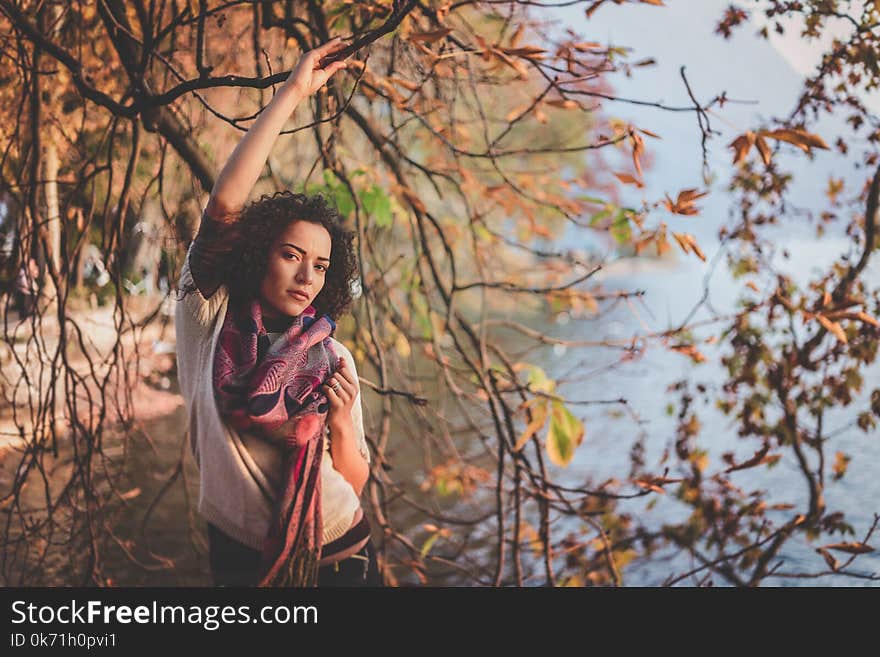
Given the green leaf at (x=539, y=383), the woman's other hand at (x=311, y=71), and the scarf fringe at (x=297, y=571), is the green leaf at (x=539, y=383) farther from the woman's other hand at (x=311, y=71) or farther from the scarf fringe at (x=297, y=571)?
the woman's other hand at (x=311, y=71)

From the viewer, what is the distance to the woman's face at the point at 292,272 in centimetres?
131

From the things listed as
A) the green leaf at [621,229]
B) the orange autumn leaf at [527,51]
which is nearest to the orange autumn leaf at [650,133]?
the orange autumn leaf at [527,51]

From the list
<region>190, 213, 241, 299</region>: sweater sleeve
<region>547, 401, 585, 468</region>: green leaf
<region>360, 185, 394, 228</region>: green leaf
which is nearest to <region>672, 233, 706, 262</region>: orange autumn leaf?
<region>547, 401, 585, 468</region>: green leaf

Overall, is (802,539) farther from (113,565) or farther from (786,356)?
(113,565)

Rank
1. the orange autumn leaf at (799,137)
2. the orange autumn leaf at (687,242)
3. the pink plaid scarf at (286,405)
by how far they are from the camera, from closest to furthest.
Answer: the pink plaid scarf at (286,405) → the orange autumn leaf at (799,137) → the orange autumn leaf at (687,242)

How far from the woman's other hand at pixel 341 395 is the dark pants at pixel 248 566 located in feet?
0.78

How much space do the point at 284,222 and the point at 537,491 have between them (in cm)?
122

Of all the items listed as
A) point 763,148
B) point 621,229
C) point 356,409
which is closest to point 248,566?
point 356,409

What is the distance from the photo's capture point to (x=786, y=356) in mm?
3115

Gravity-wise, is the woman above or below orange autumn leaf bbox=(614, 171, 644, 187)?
below

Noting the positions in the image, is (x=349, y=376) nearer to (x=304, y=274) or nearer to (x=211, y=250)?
(x=304, y=274)

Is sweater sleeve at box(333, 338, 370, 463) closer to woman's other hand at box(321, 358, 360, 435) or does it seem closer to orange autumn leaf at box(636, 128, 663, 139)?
woman's other hand at box(321, 358, 360, 435)

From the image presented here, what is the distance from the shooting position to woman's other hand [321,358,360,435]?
1295mm

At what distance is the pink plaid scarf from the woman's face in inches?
0.9
